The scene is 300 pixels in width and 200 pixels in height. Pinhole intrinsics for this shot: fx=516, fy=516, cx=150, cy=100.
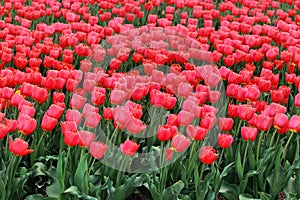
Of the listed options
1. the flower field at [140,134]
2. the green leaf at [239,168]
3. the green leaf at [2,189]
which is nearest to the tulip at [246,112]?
the flower field at [140,134]

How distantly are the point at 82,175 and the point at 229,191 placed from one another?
3.25 ft

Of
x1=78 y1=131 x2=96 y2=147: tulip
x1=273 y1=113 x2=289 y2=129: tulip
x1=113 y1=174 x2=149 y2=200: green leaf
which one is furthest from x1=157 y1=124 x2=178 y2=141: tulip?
x1=273 y1=113 x2=289 y2=129: tulip

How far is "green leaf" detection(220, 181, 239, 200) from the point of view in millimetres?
3291

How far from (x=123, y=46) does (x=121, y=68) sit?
1.04ft

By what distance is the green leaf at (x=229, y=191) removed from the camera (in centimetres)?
329

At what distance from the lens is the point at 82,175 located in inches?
116

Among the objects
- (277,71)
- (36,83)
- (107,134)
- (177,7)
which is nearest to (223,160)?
(107,134)

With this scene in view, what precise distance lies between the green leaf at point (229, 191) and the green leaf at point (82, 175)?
0.91 m

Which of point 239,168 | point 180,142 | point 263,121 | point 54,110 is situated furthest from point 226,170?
point 54,110

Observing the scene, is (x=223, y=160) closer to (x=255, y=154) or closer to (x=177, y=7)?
(x=255, y=154)

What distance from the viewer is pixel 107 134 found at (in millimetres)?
3447

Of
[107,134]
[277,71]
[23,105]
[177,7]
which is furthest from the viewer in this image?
[177,7]

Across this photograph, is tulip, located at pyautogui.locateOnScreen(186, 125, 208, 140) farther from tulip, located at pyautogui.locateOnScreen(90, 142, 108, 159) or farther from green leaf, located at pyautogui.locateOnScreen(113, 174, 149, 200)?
tulip, located at pyautogui.locateOnScreen(90, 142, 108, 159)

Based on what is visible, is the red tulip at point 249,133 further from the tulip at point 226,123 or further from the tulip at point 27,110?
the tulip at point 27,110
